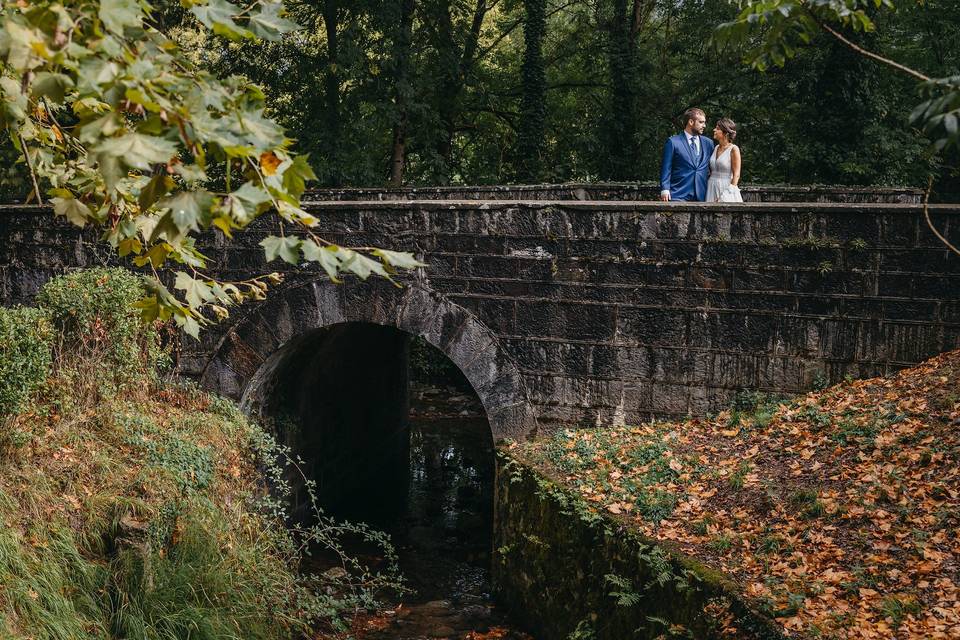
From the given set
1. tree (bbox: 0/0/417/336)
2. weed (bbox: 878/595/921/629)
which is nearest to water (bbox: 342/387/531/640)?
weed (bbox: 878/595/921/629)

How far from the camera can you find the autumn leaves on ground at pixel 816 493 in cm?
412

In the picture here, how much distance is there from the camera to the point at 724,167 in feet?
25.6

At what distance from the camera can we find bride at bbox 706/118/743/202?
773 centimetres

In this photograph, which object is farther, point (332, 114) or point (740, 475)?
point (332, 114)

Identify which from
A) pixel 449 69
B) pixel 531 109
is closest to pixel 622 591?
pixel 531 109

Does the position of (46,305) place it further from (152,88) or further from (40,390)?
(152,88)

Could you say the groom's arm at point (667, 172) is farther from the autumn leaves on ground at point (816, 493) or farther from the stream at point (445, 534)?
the stream at point (445, 534)

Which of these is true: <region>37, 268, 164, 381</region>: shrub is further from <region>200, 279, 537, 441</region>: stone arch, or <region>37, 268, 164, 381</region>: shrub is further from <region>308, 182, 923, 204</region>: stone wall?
<region>308, 182, 923, 204</region>: stone wall

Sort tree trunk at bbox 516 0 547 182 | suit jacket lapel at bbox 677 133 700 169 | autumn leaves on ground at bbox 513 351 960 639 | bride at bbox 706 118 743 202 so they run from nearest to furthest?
autumn leaves on ground at bbox 513 351 960 639, bride at bbox 706 118 743 202, suit jacket lapel at bbox 677 133 700 169, tree trunk at bbox 516 0 547 182

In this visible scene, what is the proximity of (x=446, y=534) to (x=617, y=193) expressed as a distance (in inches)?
194

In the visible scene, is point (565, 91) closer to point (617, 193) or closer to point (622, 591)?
point (617, 193)

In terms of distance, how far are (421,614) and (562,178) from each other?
12.2m

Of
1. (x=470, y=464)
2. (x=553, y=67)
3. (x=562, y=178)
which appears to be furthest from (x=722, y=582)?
(x=553, y=67)

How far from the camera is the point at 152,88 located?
2391 millimetres
